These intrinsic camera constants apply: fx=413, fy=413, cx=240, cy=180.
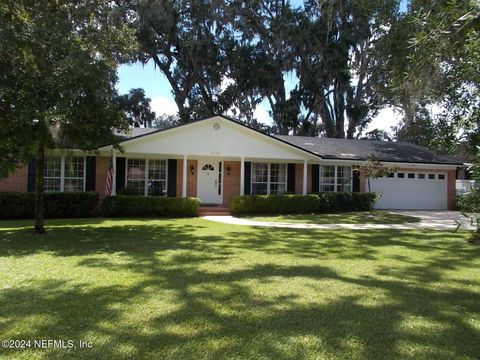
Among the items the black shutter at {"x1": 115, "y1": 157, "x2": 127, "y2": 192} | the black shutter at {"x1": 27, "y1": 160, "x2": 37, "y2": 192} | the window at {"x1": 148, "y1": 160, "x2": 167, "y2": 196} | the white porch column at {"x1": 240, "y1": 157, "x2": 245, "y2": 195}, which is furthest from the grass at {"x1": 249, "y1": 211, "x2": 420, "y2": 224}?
the black shutter at {"x1": 27, "y1": 160, "x2": 37, "y2": 192}

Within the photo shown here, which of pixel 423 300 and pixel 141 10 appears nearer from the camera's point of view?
pixel 423 300

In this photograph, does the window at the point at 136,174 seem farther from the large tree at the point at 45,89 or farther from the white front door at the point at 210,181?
the large tree at the point at 45,89

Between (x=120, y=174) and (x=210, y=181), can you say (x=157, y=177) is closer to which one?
(x=120, y=174)

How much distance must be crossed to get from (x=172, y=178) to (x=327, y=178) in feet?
25.5

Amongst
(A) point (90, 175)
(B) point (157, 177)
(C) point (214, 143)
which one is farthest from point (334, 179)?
(A) point (90, 175)

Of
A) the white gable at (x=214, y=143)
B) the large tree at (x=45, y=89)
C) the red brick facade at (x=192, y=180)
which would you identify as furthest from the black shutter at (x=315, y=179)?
the large tree at (x=45, y=89)

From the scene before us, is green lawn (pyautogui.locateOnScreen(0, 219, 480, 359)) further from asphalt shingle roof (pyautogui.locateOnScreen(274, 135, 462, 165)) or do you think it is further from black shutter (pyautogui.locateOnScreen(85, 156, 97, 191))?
asphalt shingle roof (pyautogui.locateOnScreen(274, 135, 462, 165))

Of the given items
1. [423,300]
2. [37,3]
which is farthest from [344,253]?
[37,3]

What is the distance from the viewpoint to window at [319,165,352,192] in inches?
819

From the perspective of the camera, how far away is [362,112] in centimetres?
3198

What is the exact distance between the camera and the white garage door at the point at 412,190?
21.6 meters

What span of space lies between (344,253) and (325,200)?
34.5 ft

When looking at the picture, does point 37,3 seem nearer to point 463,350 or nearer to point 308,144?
point 463,350

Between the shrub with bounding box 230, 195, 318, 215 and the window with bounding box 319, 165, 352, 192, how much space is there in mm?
2323
